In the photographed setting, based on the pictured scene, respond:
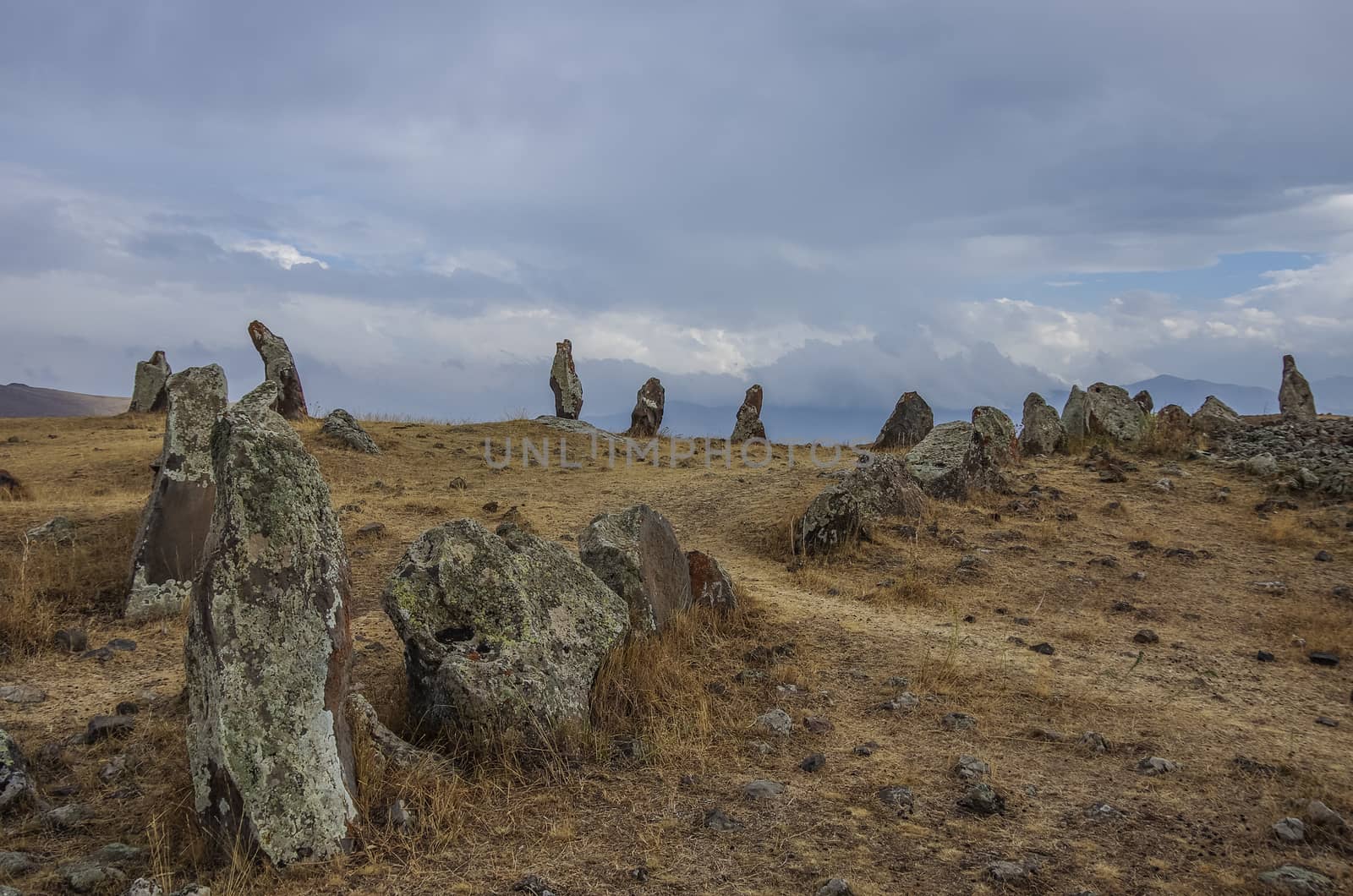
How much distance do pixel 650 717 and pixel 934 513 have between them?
23.7 feet

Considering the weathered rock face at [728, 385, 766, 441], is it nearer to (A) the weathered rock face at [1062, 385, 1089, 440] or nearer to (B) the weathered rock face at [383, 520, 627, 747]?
(A) the weathered rock face at [1062, 385, 1089, 440]

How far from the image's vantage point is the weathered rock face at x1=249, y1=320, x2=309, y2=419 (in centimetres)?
2114

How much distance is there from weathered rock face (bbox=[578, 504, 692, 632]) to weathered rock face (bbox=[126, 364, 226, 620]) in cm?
403

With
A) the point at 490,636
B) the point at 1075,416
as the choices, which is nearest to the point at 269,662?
the point at 490,636

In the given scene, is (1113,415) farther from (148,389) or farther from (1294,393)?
(148,389)

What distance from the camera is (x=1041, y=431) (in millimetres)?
17219

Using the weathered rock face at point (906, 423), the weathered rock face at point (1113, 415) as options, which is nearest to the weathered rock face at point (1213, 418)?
the weathered rock face at point (1113, 415)

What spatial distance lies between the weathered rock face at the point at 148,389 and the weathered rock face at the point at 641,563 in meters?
22.5

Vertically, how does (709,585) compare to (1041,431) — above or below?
below

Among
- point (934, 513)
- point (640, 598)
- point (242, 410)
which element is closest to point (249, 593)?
point (242, 410)

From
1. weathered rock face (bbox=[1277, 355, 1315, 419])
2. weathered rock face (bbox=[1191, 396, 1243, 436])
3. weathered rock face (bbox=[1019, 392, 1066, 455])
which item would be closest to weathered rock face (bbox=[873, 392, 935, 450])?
weathered rock face (bbox=[1019, 392, 1066, 455])

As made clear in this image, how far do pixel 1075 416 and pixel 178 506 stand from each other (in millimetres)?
16061

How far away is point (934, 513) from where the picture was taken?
12.1 meters

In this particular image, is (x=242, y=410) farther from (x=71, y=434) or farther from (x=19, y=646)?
(x=71, y=434)
